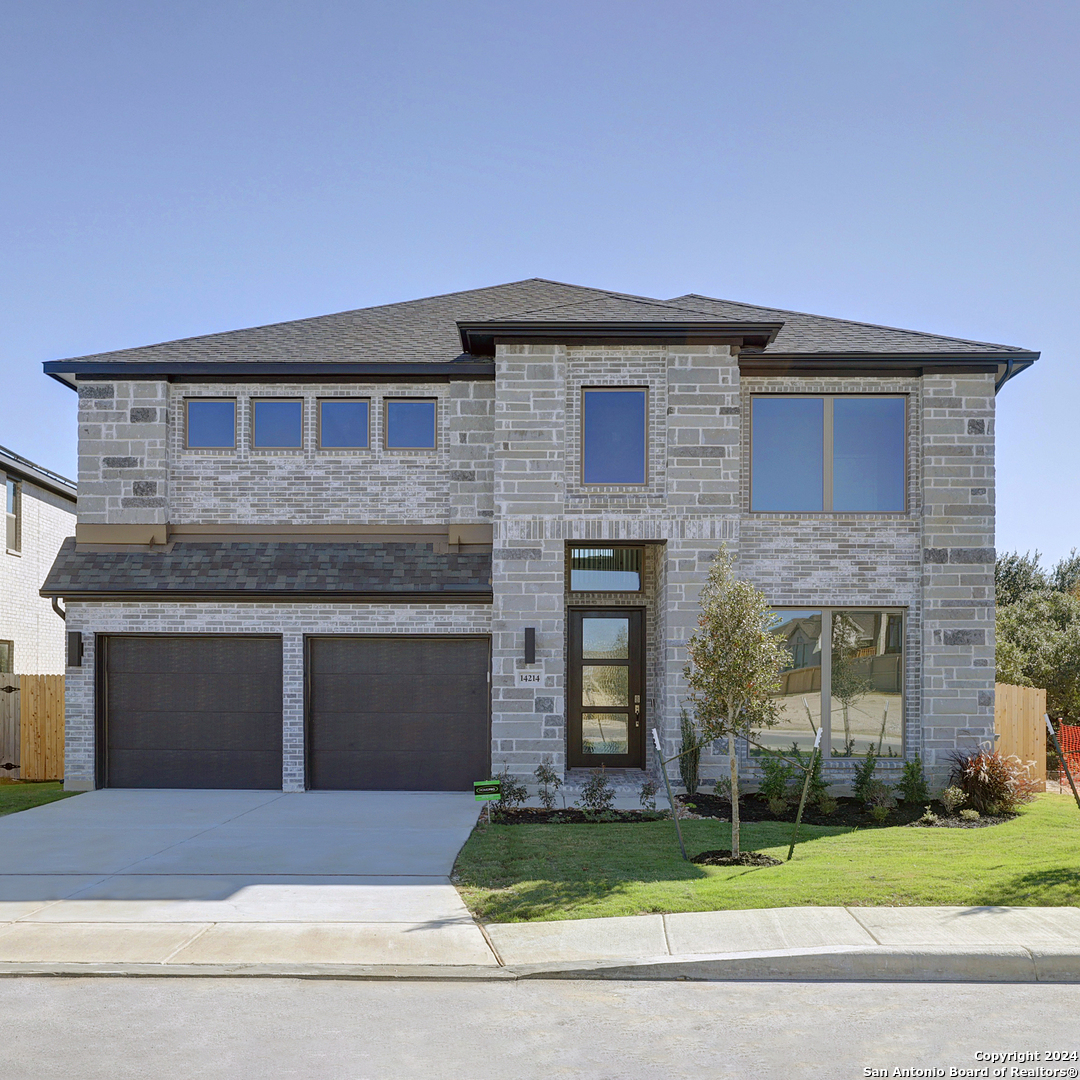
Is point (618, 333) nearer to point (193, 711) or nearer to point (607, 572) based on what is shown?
point (607, 572)

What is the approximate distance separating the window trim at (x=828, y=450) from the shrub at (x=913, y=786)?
365 centimetres

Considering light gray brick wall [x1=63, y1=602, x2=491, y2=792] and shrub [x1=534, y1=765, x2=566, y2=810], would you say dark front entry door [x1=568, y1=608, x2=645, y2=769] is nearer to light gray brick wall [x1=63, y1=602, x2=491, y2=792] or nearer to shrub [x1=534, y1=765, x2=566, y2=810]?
light gray brick wall [x1=63, y1=602, x2=491, y2=792]

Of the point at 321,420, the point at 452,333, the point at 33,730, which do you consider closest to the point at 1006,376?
the point at 452,333

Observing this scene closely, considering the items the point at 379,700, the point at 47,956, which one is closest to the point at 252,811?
the point at 379,700

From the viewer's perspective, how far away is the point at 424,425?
15.1 metres

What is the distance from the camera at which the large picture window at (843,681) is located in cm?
1414

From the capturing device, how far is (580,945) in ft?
23.7

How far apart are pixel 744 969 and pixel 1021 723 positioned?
1044cm

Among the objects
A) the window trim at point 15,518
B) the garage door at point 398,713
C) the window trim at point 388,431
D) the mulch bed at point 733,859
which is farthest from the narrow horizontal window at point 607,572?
the window trim at point 15,518

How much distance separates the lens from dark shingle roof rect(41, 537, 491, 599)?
14.3 m

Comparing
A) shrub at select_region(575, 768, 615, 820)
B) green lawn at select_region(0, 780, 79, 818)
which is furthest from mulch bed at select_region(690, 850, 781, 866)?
green lawn at select_region(0, 780, 79, 818)

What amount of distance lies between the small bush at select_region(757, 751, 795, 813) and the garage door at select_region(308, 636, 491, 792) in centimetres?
400

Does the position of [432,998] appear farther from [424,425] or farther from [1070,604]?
[1070,604]

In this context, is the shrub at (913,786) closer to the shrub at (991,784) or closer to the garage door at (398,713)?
the shrub at (991,784)
